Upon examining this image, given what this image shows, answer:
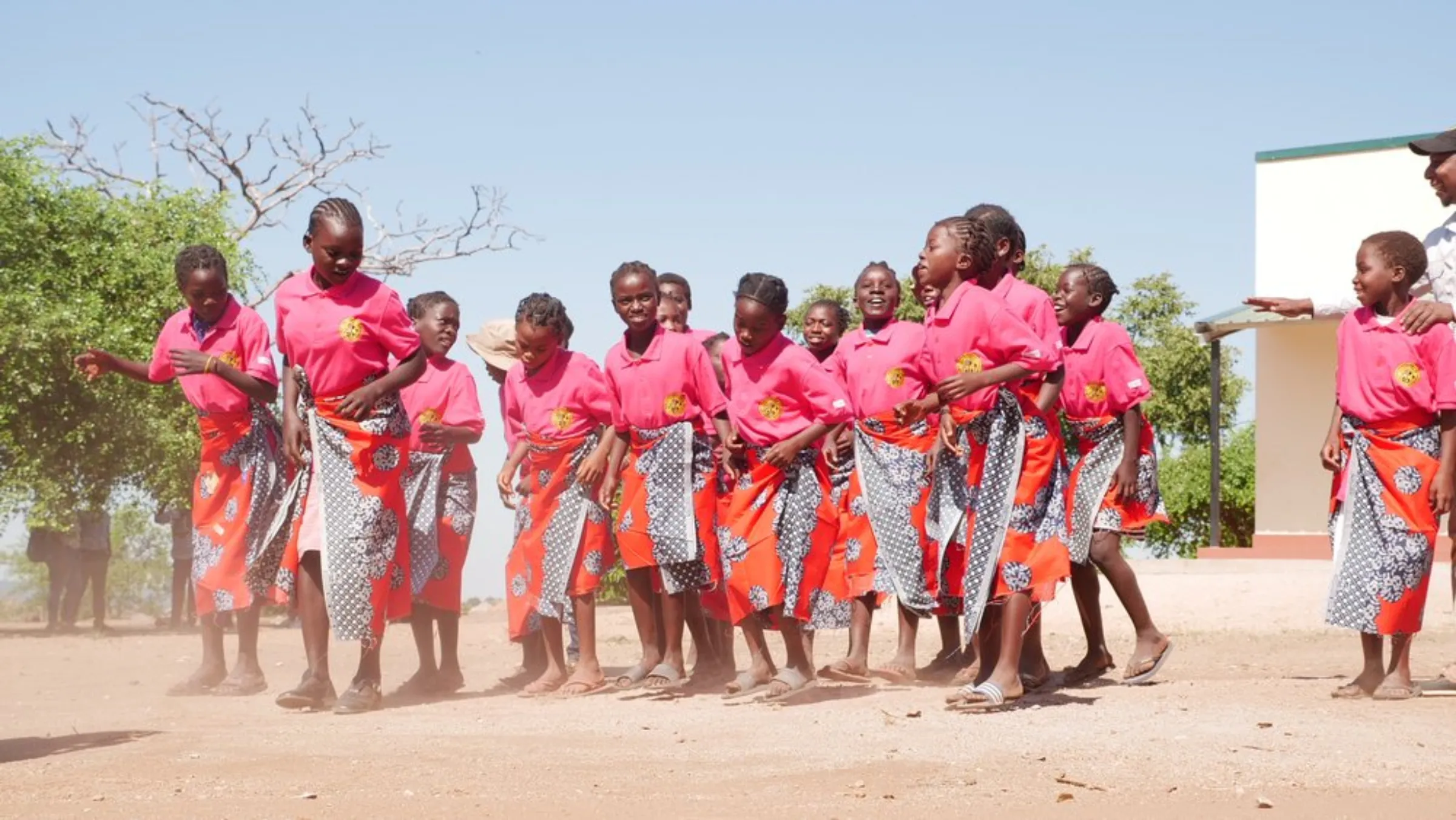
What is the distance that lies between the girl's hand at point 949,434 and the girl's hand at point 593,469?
6.52 feet

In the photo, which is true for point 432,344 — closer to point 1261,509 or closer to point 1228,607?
point 1228,607

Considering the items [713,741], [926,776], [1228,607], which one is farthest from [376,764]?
[1228,607]

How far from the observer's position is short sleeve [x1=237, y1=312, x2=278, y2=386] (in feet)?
27.7

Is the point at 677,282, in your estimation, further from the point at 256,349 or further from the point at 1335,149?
the point at 1335,149

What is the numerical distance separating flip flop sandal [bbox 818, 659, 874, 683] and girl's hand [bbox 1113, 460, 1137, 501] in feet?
4.88

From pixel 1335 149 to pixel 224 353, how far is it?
16.5 metres

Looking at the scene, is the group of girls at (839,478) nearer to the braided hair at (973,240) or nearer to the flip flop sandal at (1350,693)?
the braided hair at (973,240)

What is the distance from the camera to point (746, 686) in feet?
25.3

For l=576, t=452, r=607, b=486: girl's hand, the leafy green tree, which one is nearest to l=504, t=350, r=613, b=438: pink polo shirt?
l=576, t=452, r=607, b=486: girl's hand

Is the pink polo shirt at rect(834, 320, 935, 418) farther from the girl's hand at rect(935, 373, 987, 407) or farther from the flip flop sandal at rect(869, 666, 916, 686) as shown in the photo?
the girl's hand at rect(935, 373, 987, 407)

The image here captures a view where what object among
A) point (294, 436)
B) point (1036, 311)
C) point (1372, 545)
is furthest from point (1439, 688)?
point (294, 436)

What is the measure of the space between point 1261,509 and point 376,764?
17.7 meters

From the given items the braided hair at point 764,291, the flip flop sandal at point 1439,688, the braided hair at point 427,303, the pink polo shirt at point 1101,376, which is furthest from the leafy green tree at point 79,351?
the flip flop sandal at point 1439,688

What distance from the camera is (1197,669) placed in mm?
9633
